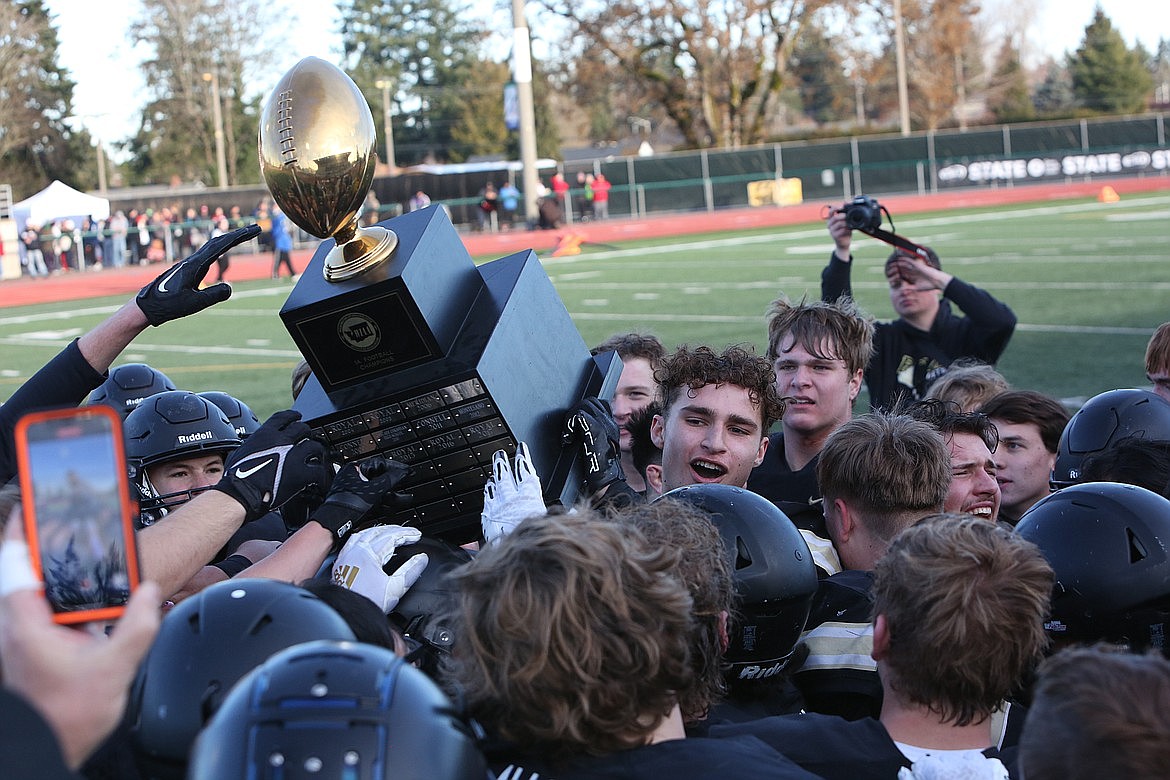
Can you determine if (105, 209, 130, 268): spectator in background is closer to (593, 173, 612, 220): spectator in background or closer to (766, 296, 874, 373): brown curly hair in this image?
(593, 173, 612, 220): spectator in background

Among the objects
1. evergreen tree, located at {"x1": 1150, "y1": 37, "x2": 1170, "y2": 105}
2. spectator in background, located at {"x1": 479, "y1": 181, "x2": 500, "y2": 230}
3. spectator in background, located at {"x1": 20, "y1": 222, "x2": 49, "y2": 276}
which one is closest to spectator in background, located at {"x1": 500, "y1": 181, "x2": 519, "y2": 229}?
spectator in background, located at {"x1": 479, "y1": 181, "x2": 500, "y2": 230}

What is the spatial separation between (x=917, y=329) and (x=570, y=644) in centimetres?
564

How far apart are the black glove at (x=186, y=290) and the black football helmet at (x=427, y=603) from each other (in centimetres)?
105

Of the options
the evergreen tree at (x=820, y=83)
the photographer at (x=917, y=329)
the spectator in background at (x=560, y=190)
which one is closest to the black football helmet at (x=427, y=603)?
the photographer at (x=917, y=329)

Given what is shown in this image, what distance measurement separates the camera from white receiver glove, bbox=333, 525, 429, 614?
10.9 ft

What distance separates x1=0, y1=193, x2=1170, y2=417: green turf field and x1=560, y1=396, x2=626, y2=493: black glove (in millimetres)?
7697

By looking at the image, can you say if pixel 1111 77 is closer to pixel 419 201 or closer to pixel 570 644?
pixel 419 201

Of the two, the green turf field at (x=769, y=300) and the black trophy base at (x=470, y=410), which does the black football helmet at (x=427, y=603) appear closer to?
the black trophy base at (x=470, y=410)

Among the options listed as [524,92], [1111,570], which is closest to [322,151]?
[1111,570]

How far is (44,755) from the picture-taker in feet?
5.22

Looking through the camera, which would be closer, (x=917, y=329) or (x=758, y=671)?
(x=758, y=671)

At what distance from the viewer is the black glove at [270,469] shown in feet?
10.8

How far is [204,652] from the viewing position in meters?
2.36

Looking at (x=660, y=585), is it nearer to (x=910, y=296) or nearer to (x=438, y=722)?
(x=438, y=722)
